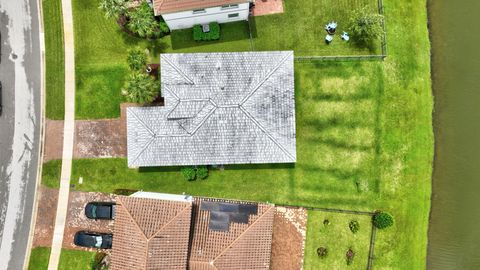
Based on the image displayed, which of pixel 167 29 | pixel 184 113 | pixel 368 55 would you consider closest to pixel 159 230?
pixel 184 113

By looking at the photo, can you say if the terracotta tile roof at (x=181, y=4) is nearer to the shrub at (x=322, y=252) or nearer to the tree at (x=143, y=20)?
the tree at (x=143, y=20)

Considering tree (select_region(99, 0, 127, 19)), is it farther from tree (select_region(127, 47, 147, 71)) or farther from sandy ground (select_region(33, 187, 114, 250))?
sandy ground (select_region(33, 187, 114, 250))

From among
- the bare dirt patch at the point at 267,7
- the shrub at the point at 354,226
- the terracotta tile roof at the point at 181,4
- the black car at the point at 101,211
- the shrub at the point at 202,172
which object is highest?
the bare dirt patch at the point at 267,7

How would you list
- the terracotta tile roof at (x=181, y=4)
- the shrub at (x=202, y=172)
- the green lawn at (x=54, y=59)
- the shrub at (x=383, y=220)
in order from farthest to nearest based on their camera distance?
the green lawn at (x=54, y=59) → the shrub at (x=202, y=172) → the shrub at (x=383, y=220) → the terracotta tile roof at (x=181, y=4)

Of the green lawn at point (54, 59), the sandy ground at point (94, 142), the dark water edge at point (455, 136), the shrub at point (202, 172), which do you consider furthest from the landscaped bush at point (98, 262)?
the dark water edge at point (455, 136)

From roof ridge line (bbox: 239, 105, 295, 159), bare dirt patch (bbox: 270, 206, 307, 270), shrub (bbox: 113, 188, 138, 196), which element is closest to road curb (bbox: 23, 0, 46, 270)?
shrub (bbox: 113, 188, 138, 196)

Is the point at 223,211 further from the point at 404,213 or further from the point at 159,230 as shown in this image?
the point at 404,213
